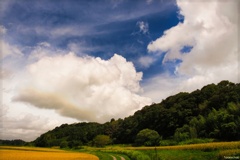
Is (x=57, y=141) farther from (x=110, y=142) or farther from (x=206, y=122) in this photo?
(x=206, y=122)

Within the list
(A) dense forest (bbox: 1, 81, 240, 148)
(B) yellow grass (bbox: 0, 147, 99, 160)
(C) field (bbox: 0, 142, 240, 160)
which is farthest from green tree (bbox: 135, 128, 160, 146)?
(C) field (bbox: 0, 142, 240, 160)

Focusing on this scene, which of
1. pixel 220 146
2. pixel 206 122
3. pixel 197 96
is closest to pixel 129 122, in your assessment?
pixel 197 96

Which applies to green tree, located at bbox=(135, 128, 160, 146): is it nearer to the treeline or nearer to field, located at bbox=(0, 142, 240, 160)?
the treeline

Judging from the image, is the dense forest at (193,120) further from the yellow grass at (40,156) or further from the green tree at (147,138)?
the yellow grass at (40,156)

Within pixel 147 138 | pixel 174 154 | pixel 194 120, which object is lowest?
pixel 174 154

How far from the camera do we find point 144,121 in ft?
503

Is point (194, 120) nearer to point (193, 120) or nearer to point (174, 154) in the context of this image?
point (193, 120)

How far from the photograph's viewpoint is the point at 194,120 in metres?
108

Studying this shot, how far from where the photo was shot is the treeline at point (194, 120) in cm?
8475

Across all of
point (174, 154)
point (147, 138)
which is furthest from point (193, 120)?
point (174, 154)

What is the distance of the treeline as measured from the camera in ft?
278

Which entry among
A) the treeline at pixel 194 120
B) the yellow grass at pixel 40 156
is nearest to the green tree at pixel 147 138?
the treeline at pixel 194 120

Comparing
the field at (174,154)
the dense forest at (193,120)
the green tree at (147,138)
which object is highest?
the dense forest at (193,120)

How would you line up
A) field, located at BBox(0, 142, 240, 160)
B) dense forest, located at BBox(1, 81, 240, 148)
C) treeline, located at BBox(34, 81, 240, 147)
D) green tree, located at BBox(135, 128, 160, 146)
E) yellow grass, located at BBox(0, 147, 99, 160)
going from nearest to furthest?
field, located at BBox(0, 142, 240, 160) < yellow grass, located at BBox(0, 147, 99, 160) < treeline, located at BBox(34, 81, 240, 147) < dense forest, located at BBox(1, 81, 240, 148) < green tree, located at BBox(135, 128, 160, 146)
